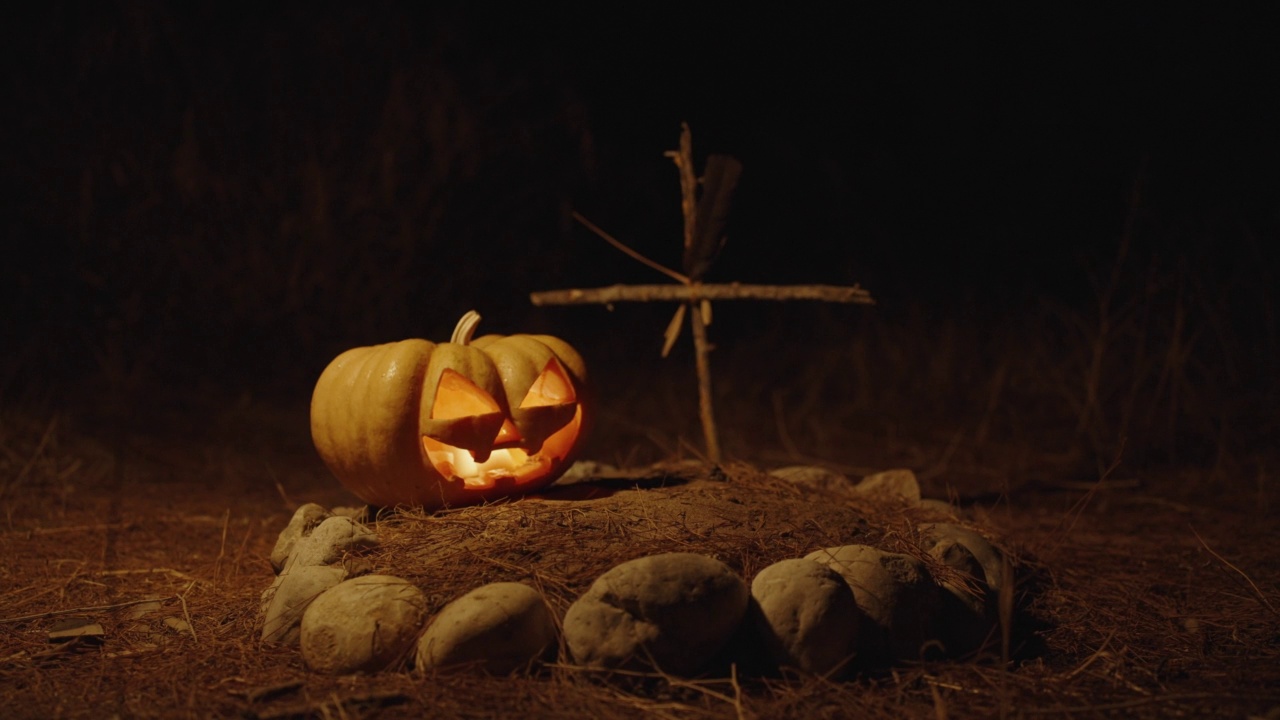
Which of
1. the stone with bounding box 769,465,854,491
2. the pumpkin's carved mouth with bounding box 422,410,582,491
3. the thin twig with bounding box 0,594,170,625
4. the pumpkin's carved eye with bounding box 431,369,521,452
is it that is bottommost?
the thin twig with bounding box 0,594,170,625

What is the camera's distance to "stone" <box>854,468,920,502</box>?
4805mm

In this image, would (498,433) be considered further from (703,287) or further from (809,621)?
(809,621)

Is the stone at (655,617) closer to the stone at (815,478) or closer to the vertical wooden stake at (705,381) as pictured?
the vertical wooden stake at (705,381)

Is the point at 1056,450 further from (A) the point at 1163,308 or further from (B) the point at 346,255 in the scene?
(B) the point at 346,255

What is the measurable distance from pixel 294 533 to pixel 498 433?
3.16 feet

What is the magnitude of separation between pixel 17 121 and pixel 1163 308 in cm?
932

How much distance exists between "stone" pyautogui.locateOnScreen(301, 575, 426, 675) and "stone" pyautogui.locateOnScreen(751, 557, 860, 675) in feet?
3.51

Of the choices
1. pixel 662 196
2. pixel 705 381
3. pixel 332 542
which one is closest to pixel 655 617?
pixel 332 542

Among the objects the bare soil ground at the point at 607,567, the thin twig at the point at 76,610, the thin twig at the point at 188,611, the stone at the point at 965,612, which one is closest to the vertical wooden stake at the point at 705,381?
the bare soil ground at the point at 607,567

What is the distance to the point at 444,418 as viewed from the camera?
3.86 meters

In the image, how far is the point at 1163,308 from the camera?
309 inches

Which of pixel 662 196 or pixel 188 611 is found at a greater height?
pixel 662 196

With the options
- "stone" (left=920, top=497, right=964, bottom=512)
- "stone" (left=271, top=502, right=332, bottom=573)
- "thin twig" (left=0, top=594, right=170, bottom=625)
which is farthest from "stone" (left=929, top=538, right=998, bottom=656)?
"thin twig" (left=0, top=594, right=170, bottom=625)

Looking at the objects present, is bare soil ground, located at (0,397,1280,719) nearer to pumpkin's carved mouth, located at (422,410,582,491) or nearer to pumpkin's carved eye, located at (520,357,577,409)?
pumpkin's carved mouth, located at (422,410,582,491)
